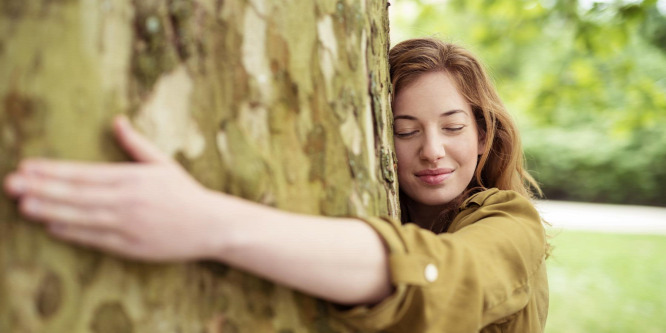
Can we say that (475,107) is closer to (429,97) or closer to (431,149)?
(429,97)

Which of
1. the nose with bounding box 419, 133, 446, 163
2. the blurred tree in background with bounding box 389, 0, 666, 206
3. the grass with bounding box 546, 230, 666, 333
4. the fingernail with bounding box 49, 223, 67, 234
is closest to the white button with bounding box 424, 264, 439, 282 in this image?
the fingernail with bounding box 49, 223, 67, 234

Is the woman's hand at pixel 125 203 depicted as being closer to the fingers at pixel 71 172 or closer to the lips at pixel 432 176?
the fingers at pixel 71 172

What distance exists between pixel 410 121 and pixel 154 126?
120 cm

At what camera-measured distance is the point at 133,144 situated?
1.02 m

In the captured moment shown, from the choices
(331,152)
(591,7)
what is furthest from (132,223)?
(591,7)

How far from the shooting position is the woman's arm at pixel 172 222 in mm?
959

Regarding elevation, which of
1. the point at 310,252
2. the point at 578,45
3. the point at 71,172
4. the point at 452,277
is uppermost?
the point at 578,45

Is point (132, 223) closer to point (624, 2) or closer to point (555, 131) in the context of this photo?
point (624, 2)

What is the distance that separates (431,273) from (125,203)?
661mm

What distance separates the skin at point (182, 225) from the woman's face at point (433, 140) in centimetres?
92

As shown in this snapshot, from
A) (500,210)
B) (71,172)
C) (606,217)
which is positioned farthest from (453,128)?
(606,217)

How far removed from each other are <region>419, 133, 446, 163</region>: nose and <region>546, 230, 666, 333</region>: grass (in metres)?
5.03

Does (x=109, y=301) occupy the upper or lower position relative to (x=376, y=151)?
lower

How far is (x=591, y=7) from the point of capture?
15.1ft
